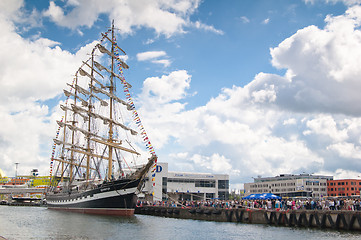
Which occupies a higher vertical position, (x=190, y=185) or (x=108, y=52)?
(x=108, y=52)

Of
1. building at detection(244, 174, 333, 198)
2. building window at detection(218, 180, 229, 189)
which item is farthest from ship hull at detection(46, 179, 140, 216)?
building at detection(244, 174, 333, 198)

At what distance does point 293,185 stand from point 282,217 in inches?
4803

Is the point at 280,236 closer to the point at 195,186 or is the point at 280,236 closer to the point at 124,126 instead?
the point at 124,126

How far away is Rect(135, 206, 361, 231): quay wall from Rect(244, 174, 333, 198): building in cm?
9995

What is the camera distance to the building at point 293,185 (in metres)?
148

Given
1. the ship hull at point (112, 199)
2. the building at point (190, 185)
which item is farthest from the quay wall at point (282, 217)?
the building at point (190, 185)

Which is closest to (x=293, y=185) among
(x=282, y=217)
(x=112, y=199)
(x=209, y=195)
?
(x=209, y=195)

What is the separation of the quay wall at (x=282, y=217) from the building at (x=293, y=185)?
3935 inches

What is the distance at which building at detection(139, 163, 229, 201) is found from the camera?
9688 centimetres

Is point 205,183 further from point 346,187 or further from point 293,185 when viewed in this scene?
point 346,187

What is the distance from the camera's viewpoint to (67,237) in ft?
98.7

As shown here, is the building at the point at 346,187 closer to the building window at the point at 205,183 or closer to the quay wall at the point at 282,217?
the building window at the point at 205,183

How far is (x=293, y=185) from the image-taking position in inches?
6058

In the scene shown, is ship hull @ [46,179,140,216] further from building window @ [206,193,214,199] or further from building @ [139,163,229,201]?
building window @ [206,193,214,199]
